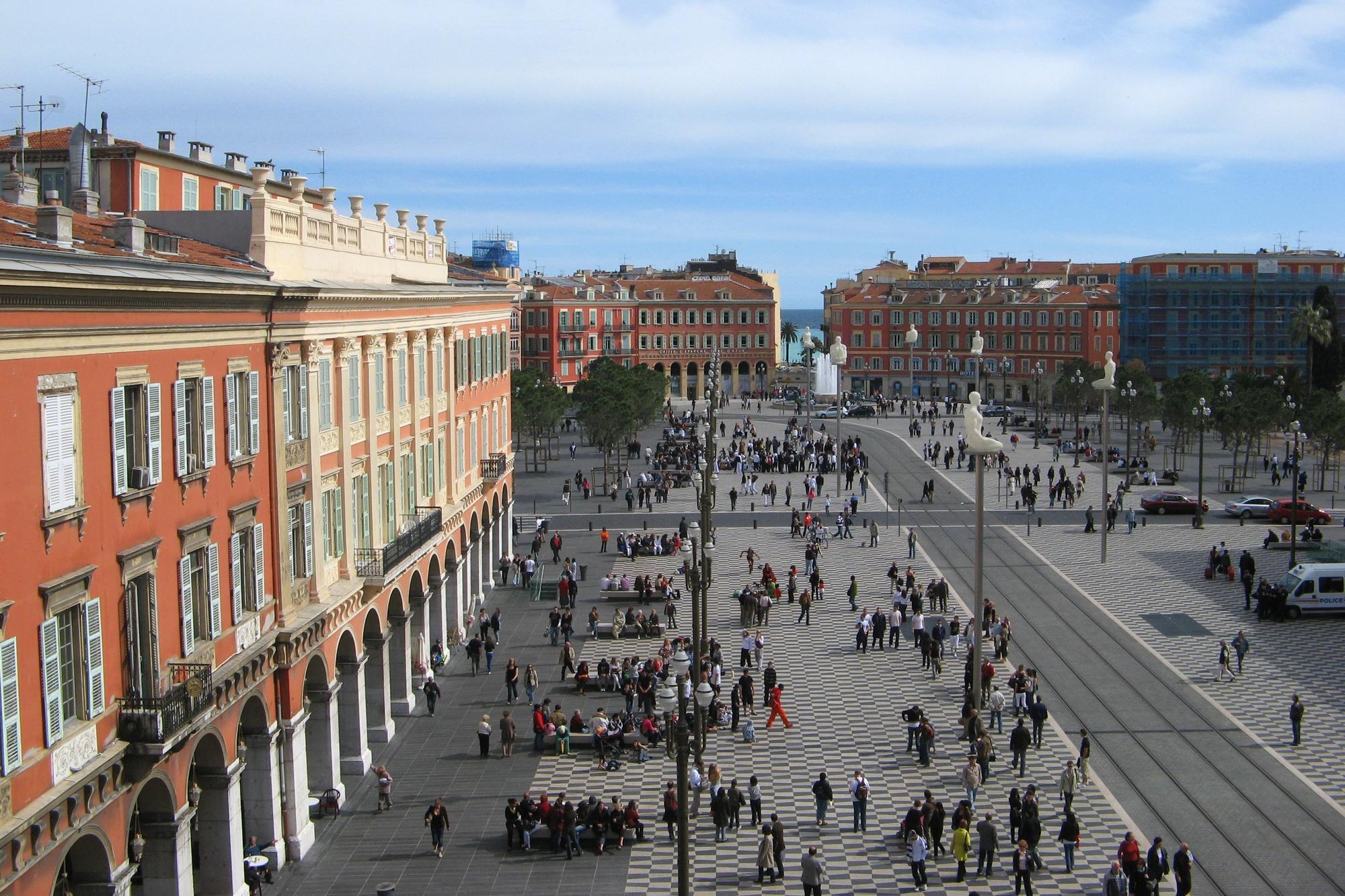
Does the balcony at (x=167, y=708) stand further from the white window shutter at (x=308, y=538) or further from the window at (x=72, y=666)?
the white window shutter at (x=308, y=538)

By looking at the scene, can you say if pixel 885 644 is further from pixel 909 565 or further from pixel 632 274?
pixel 632 274

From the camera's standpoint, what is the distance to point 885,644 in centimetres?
4203

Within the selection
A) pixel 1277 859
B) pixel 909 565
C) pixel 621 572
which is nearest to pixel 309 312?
pixel 1277 859

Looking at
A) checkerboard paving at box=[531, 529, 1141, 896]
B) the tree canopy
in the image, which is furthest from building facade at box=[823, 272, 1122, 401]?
checkerboard paving at box=[531, 529, 1141, 896]

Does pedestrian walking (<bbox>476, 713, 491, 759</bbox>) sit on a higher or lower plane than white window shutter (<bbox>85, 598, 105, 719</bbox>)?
lower

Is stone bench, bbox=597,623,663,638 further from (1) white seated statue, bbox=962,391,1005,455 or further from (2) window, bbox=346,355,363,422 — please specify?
(2) window, bbox=346,355,363,422

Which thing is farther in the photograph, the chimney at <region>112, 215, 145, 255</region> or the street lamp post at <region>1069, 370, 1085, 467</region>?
the street lamp post at <region>1069, 370, 1085, 467</region>

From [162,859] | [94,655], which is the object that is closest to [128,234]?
[94,655]

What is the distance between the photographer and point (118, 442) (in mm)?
19578

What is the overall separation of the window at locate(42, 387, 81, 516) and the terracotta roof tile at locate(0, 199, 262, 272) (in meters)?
1.79

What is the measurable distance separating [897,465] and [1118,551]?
2871cm

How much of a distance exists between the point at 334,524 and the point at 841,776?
11.3 meters

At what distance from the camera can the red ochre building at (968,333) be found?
434 feet

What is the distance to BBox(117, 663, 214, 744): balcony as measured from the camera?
19375mm
